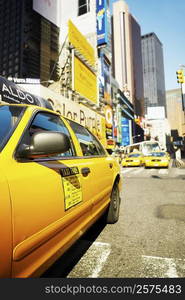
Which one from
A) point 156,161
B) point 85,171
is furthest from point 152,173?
point 85,171

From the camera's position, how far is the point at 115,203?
369cm

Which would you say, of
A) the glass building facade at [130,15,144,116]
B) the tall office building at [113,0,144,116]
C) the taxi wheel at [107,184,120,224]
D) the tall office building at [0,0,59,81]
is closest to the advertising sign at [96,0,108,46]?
the tall office building at [0,0,59,81]

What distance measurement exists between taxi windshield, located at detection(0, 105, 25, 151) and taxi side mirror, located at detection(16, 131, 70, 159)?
0.13m

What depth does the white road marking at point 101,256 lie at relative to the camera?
2055 mm

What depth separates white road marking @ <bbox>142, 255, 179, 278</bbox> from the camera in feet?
6.64

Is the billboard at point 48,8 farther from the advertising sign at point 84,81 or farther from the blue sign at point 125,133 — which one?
the blue sign at point 125,133

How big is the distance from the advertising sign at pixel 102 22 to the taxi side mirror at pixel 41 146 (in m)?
53.7

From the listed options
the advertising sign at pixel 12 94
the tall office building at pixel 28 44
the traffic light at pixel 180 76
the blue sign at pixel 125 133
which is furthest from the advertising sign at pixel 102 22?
the blue sign at pixel 125 133

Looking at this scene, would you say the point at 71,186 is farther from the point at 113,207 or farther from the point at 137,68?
the point at 137,68

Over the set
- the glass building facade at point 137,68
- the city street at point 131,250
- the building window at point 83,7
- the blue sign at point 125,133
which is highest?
the glass building facade at point 137,68

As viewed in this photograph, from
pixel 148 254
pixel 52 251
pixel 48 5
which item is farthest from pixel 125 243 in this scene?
pixel 48 5

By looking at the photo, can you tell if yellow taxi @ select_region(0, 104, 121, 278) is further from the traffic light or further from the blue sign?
the blue sign

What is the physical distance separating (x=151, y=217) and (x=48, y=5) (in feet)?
157

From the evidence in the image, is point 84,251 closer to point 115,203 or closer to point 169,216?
point 115,203
